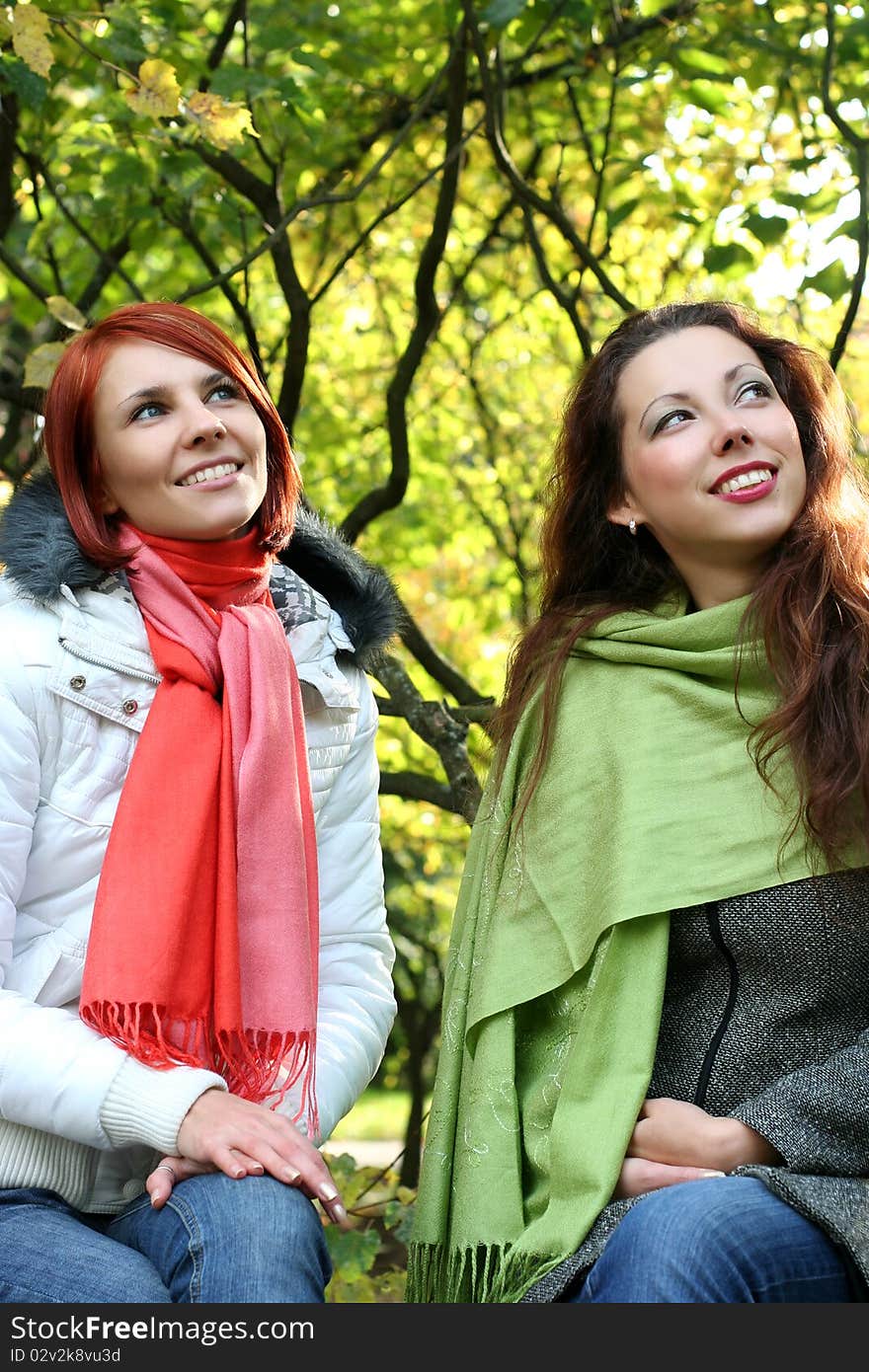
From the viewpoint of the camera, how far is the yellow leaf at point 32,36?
2.87 meters

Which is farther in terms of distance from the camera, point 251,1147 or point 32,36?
point 32,36

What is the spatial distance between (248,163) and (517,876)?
272 centimetres

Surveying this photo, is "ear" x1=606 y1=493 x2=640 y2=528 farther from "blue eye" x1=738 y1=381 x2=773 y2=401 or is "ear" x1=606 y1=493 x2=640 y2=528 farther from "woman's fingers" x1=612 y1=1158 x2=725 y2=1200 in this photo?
"woman's fingers" x1=612 y1=1158 x2=725 y2=1200

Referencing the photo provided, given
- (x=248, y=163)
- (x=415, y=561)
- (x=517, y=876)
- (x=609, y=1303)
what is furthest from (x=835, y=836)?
(x=415, y=561)

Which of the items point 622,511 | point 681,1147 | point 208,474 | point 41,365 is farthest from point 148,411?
point 681,1147

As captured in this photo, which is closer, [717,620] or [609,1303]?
[609,1303]

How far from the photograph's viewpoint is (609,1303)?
1.97 meters

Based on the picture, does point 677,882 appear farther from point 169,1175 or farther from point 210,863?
point 169,1175

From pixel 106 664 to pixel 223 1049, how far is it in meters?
0.61

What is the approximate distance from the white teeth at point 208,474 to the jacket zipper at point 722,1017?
1.04 m

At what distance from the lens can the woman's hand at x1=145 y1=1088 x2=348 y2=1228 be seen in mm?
2104

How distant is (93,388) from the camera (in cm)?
252

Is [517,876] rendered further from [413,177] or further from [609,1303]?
[413,177]

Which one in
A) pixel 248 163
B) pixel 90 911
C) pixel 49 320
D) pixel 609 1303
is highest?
pixel 248 163
